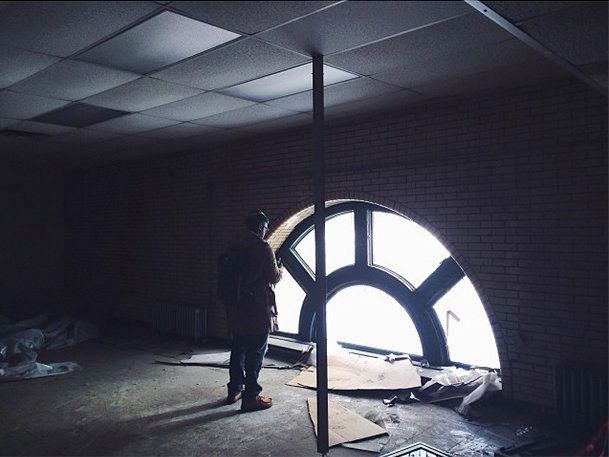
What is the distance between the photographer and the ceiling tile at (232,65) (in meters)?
3.27

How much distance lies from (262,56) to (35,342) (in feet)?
17.1

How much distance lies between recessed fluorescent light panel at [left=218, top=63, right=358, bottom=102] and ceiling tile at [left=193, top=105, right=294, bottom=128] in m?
0.36

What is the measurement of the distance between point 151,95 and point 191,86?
486 mm

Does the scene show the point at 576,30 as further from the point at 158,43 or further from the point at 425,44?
the point at 158,43

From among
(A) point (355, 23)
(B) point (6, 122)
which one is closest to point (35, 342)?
(B) point (6, 122)

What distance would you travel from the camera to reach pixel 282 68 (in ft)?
12.0

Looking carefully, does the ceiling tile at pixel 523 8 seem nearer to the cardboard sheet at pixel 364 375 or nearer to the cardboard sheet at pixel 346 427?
the cardboard sheet at pixel 346 427

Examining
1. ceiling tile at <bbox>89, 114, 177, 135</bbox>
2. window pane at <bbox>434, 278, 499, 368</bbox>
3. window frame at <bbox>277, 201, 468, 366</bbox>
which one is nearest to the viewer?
window pane at <bbox>434, 278, 499, 368</bbox>

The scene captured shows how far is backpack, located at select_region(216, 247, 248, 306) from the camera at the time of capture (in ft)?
13.7

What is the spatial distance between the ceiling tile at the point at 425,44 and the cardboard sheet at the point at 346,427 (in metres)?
2.79

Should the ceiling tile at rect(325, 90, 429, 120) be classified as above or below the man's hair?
above

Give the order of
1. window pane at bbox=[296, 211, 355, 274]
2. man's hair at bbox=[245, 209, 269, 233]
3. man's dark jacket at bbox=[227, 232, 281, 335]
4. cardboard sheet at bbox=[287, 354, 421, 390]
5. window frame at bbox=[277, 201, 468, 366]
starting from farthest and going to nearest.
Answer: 1. window pane at bbox=[296, 211, 355, 274]
2. window frame at bbox=[277, 201, 468, 366]
3. cardboard sheet at bbox=[287, 354, 421, 390]
4. man's hair at bbox=[245, 209, 269, 233]
5. man's dark jacket at bbox=[227, 232, 281, 335]

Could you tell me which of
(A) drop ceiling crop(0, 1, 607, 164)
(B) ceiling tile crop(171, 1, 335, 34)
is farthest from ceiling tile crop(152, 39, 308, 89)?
(B) ceiling tile crop(171, 1, 335, 34)

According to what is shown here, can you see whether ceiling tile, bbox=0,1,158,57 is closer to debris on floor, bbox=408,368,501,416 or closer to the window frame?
the window frame
